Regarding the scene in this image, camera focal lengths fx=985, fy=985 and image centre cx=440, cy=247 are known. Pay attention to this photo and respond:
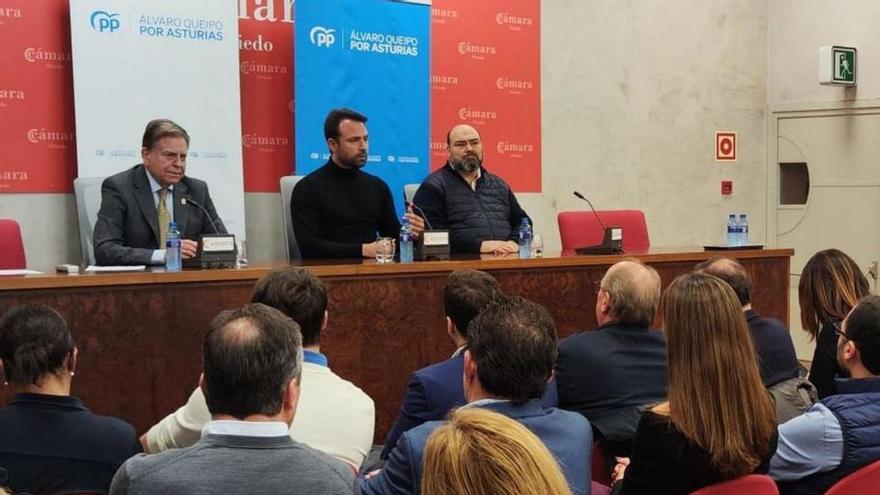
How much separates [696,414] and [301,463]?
817 millimetres

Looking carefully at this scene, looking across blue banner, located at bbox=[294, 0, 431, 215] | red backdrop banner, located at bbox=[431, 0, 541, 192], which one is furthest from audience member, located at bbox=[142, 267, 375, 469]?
red backdrop banner, located at bbox=[431, 0, 541, 192]

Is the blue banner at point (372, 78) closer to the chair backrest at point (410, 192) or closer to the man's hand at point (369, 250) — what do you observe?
the chair backrest at point (410, 192)

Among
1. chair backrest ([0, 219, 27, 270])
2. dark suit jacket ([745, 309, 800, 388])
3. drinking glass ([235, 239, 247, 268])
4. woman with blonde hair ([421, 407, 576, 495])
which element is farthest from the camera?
chair backrest ([0, 219, 27, 270])

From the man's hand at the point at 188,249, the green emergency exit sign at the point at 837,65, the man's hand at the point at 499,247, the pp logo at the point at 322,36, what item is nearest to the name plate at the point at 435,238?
the man's hand at the point at 499,247

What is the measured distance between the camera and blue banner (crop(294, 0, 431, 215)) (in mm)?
5730

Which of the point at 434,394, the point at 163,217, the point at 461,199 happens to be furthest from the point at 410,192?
the point at 434,394

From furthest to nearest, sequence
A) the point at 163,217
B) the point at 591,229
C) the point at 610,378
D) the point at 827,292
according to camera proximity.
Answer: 1. the point at 591,229
2. the point at 163,217
3. the point at 827,292
4. the point at 610,378

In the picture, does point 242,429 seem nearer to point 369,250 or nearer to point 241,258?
point 241,258

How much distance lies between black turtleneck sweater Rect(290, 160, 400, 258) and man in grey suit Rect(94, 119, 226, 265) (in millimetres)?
507

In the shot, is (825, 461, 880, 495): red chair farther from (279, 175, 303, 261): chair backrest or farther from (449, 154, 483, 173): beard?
(449, 154, 483, 173): beard

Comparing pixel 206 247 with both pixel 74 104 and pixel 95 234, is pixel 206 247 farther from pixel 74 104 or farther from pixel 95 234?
pixel 74 104

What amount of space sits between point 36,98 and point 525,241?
2.62 m

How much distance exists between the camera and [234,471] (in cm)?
155

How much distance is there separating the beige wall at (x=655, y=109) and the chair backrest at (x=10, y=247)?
3.73m
